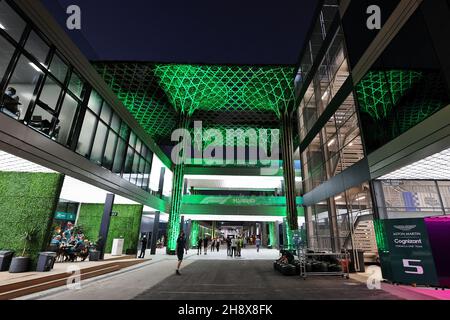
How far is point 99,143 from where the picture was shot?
13.3m

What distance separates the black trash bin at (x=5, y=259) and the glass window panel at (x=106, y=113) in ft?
25.3

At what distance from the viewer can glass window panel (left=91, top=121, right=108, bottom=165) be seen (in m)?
13.0

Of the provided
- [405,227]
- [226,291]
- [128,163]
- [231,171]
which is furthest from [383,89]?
[231,171]

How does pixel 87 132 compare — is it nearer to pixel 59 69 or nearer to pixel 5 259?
pixel 59 69

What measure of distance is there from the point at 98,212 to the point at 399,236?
19.2 m

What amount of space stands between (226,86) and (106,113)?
46.4 feet

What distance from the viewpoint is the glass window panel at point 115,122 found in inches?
569

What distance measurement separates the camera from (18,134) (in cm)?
732

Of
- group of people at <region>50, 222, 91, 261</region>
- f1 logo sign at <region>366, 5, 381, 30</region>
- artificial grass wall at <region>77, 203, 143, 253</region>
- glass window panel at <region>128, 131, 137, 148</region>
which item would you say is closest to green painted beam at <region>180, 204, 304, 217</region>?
artificial grass wall at <region>77, 203, 143, 253</region>

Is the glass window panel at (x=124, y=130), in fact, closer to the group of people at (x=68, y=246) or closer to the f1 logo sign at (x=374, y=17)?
the group of people at (x=68, y=246)

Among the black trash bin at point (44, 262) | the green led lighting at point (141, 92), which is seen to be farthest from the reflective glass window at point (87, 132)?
the green led lighting at point (141, 92)

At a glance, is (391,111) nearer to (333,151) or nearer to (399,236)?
(399,236)
